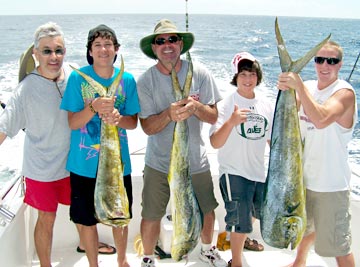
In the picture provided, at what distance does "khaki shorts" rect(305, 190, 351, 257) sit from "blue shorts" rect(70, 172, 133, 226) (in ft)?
3.64

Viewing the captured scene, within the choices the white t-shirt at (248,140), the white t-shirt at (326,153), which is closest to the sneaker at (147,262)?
the white t-shirt at (248,140)

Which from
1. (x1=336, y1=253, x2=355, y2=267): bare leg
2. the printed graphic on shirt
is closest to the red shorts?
the printed graphic on shirt

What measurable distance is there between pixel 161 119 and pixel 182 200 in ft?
1.66

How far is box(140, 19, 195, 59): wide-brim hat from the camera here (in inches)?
95.1

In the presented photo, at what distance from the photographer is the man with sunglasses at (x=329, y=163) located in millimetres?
2256

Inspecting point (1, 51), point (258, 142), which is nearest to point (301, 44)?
point (1, 51)

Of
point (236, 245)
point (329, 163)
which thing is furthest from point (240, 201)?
point (329, 163)

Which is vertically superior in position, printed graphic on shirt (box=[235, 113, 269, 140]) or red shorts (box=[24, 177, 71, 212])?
printed graphic on shirt (box=[235, 113, 269, 140])

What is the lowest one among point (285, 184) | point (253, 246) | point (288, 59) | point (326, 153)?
point (253, 246)

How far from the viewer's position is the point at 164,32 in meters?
2.39

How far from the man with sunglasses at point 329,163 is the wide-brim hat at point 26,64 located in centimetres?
167

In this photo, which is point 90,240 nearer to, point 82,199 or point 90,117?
point 82,199

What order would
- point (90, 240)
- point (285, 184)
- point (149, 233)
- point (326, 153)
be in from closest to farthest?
point (285, 184) → point (326, 153) → point (90, 240) → point (149, 233)

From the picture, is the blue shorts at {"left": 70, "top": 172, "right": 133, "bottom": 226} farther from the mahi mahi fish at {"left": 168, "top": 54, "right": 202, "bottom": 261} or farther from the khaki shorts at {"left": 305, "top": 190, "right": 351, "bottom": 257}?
the khaki shorts at {"left": 305, "top": 190, "right": 351, "bottom": 257}
